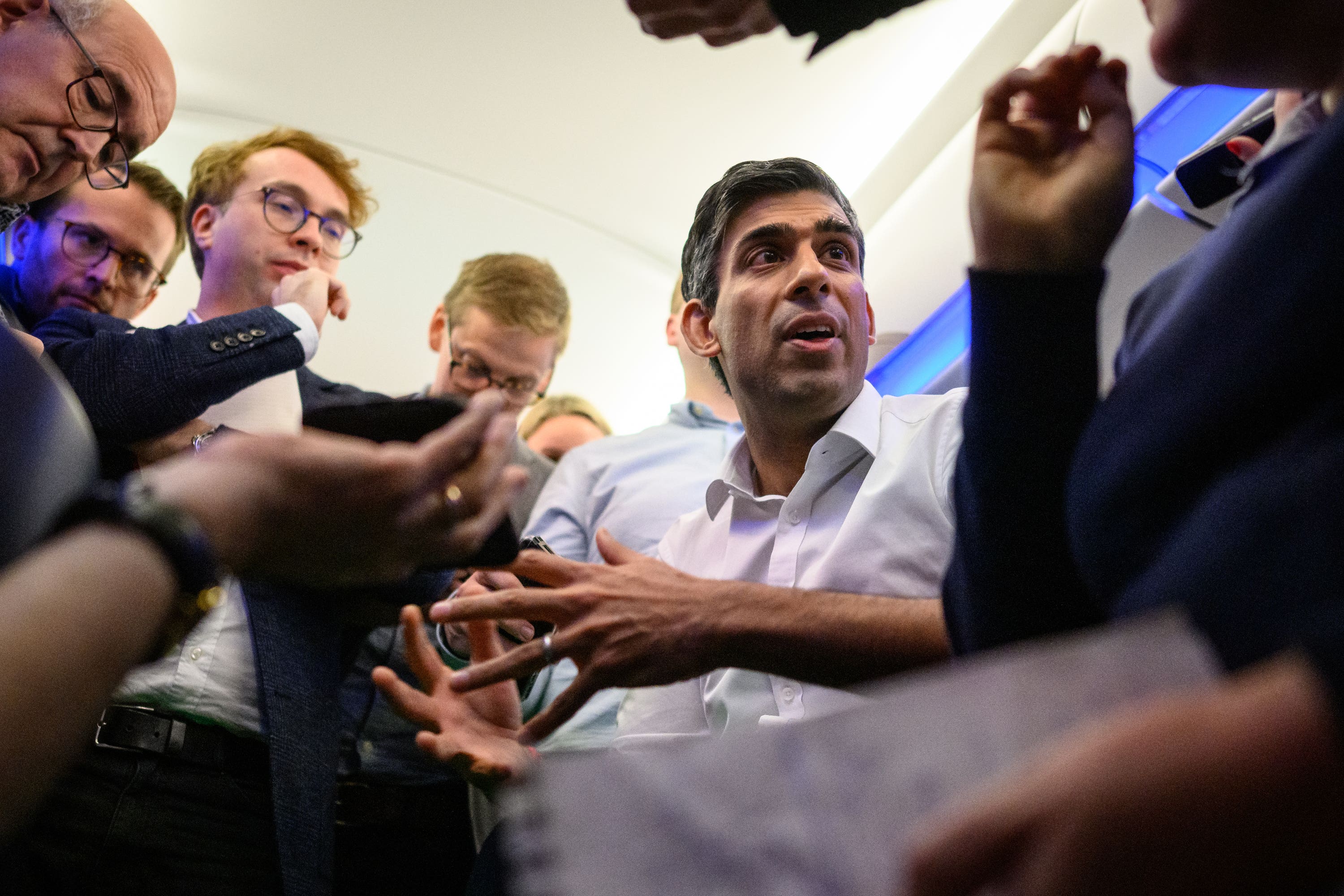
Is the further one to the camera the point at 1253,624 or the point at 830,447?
the point at 830,447

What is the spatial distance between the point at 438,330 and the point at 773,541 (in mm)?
1446

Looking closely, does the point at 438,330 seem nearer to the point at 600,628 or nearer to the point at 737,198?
the point at 737,198

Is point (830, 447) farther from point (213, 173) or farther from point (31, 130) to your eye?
point (213, 173)

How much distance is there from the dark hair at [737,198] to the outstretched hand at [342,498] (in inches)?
38.9

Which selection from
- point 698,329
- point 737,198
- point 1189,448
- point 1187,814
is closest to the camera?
point 1187,814

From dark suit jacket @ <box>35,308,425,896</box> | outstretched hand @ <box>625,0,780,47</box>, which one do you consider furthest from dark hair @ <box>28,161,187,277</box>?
outstretched hand @ <box>625,0,780,47</box>

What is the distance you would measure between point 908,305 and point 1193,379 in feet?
5.69

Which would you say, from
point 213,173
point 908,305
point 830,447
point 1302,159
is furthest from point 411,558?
point 908,305

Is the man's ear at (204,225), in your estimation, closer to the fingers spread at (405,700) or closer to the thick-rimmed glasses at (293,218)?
the thick-rimmed glasses at (293,218)

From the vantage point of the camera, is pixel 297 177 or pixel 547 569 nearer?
pixel 547 569

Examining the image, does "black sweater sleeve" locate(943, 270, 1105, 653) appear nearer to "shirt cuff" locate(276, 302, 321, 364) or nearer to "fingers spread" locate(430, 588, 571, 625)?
"fingers spread" locate(430, 588, 571, 625)

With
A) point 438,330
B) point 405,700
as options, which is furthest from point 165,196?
point 405,700

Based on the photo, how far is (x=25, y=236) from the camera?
1.77 meters

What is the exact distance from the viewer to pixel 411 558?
27.5 inches
